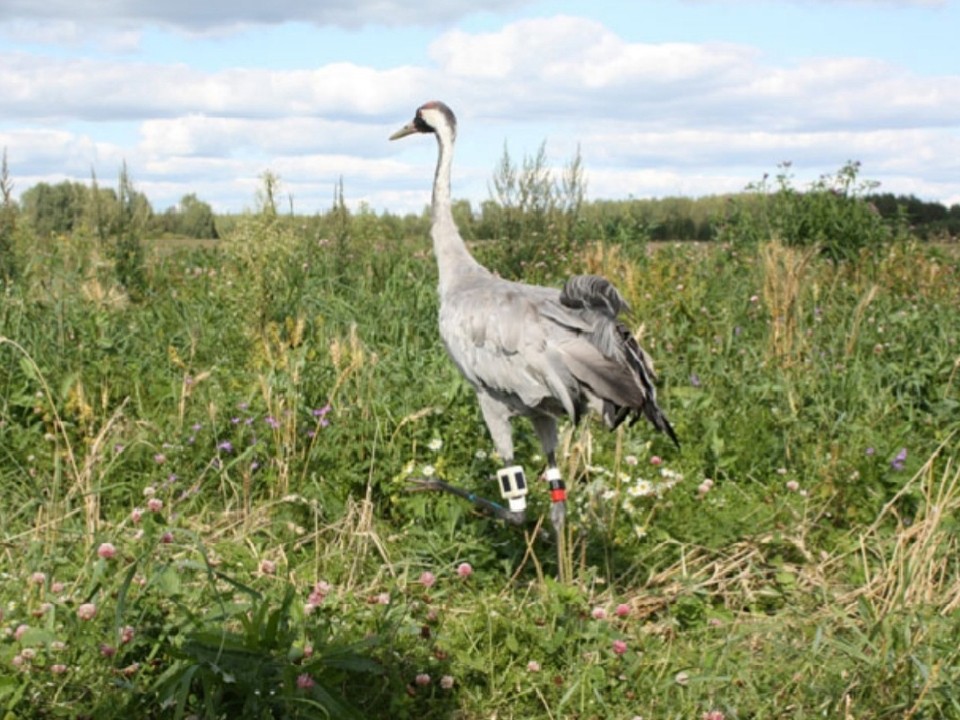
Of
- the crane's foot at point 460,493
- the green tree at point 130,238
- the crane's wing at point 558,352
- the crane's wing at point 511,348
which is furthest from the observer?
the green tree at point 130,238

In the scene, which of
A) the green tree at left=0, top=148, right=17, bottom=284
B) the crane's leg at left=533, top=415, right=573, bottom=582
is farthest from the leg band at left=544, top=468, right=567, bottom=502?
the green tree at left=0, top=148, right=17, bottom=284

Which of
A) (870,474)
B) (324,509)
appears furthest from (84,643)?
(870,474)

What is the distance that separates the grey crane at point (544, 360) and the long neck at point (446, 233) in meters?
0.12

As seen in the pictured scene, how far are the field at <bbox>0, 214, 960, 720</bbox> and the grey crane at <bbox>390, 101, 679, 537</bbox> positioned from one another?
280mm

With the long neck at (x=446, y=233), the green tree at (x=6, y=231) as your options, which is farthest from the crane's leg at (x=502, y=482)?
the green tree at (x=6, y=231)

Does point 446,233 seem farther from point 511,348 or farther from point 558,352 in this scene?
point 558,352

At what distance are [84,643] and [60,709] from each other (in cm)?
21

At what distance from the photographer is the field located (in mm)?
3486

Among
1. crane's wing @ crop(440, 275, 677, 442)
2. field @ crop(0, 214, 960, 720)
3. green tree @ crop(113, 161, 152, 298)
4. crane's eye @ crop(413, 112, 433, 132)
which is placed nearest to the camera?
field @ crop(0, 214, 960, 720)

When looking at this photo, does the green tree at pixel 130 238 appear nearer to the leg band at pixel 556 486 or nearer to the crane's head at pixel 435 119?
the crane's head at pixel 435 119

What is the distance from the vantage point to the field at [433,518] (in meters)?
3.49

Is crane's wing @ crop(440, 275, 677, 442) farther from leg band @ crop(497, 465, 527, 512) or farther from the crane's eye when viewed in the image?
the crane's eye

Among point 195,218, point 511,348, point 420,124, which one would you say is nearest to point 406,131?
point 420,124

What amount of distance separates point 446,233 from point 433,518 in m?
1.39
